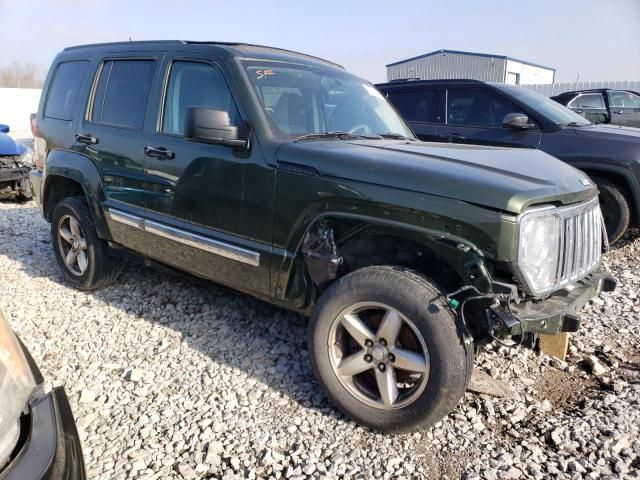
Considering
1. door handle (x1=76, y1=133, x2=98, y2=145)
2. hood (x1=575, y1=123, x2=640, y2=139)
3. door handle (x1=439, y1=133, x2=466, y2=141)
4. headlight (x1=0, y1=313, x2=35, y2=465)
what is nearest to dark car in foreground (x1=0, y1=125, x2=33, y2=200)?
door handle (x1=76, y1=133, x2=98, y2=145)

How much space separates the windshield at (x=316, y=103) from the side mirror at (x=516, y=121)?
2289 millimetres

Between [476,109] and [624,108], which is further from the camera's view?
[624,108]

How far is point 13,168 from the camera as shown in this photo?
7695 mm

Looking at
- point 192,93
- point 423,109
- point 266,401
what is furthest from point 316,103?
point 423,109

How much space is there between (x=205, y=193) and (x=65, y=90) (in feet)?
7.63

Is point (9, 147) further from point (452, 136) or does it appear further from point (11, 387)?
point (11, 387)

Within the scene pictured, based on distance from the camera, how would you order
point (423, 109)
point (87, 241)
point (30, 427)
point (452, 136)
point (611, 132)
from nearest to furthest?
point (30, 427)
point (87, 241)
point (611, 132)
point (452, 136)
point (423, 109)

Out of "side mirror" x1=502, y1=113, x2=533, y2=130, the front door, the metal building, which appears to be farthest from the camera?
the metal building

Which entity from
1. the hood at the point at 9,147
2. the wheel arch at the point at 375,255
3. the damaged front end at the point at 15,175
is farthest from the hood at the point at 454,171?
the hood at the point at 9,147

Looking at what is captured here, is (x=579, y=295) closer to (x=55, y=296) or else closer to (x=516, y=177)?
(x=516, y=177)

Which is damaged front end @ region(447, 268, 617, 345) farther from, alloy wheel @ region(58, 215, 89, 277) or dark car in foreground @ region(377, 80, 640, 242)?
alloy wheel @ region(58, 215, 89, 277)

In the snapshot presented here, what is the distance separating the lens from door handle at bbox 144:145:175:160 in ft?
10.9

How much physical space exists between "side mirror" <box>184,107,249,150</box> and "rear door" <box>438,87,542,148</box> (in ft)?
13.4

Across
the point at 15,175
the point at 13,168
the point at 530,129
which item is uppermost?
the point at 530,129
